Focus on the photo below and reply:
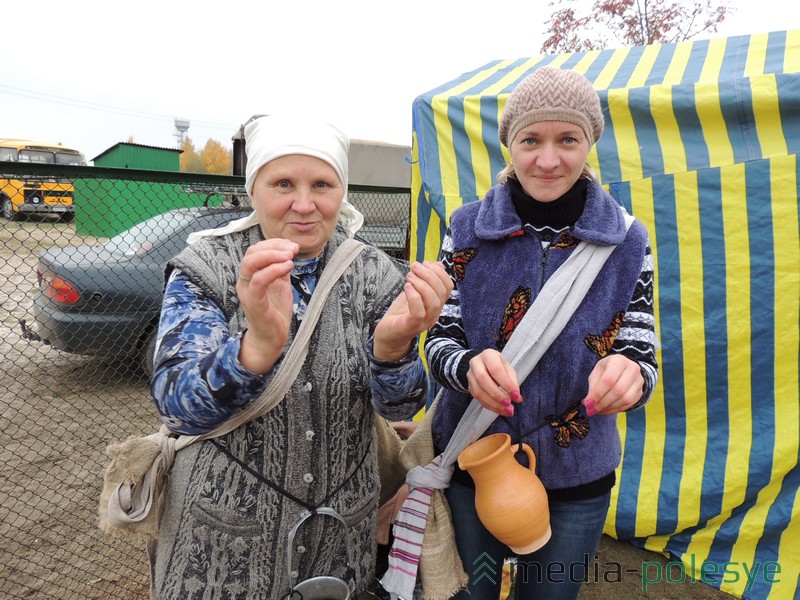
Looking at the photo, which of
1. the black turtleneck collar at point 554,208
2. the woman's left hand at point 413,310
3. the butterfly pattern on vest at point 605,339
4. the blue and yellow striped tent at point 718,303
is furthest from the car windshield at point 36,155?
the butterfly pattern on vest at point 605,339

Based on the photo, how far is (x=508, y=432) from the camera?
144cm

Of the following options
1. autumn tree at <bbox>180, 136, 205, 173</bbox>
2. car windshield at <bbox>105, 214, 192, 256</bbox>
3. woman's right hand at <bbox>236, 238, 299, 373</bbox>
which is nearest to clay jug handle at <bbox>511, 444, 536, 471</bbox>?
woman's right hand at <bbox>236, 238, 299, 373</bbox>

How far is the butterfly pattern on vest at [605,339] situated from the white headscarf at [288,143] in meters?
0.71

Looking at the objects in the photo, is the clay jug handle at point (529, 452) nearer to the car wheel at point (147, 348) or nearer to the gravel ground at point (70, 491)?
the gravel ground at point (70, 491)

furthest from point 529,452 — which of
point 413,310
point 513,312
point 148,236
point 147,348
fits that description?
point 148,236

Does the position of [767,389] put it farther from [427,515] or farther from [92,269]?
[92,269]

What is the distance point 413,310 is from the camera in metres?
1.05

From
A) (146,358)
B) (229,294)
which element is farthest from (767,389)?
(146,358)

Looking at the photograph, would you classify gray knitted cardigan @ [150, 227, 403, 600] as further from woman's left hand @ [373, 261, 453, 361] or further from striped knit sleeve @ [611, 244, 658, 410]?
striped knit sleeve @ [611, 244, 658, 410]

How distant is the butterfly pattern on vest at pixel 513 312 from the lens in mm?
1387

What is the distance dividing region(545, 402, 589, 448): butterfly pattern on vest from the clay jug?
0.10 meters

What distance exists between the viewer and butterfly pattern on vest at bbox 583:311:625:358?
1.34m

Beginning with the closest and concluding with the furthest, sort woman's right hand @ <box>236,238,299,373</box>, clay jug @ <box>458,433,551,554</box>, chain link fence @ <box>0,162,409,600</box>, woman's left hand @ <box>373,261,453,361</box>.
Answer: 1. woman's right hand @ <box>236,238,299,373</box>
2. woman's left hand @ <box>373,261,453,361</box>
3. clay jug @ <box>458,433,551,554</box>
4. chain link fence @ <box>0,162,409,600</box>

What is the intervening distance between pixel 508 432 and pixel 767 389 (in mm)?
1793
